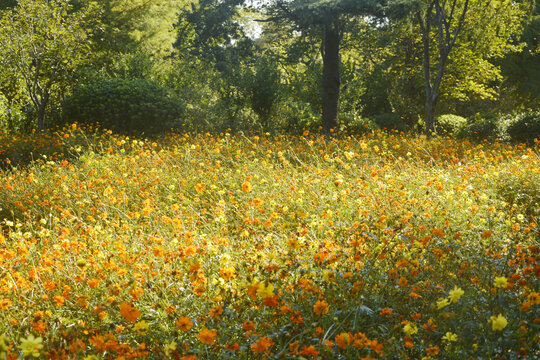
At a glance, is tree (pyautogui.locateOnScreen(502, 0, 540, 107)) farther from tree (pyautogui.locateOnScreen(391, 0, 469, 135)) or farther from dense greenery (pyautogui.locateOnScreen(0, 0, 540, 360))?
tree (pyautogui.locateOnScreen(391, 0, 469, 135))

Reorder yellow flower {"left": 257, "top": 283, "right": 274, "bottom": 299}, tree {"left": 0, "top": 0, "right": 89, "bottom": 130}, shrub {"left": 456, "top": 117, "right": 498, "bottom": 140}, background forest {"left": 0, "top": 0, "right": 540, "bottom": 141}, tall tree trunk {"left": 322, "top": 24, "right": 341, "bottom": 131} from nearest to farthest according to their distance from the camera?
1. yellow flower {"left": 257, "top": 283, "right": 274, "bottom": 299}
2. tree {"left": 0, "top": 0, "right": 89, "bottom": 130}
3. background forest {"left": 0, "top": 0, "right": 540, "bottom": 141}
4. tall tree trunk {"left": 322, "top": 24, "right": 341, "bottom": 131}
5. shrub {"left": 456, "top": 117, "right": 498, "bottom": 140}

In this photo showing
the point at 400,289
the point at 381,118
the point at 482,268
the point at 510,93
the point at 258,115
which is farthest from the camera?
the point at 510,93

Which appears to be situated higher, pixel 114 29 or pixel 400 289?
pixel 114 29

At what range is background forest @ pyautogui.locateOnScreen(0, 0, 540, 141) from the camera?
34.7 feet

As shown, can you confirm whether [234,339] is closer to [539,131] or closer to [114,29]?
[539,131]

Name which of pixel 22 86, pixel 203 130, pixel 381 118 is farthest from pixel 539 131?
pixel 22 86

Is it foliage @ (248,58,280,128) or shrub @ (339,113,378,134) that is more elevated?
foliage @ (248,58,280,128)

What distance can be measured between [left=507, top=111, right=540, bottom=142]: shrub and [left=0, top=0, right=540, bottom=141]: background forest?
0.03 meters

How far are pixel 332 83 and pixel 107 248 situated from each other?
921cm

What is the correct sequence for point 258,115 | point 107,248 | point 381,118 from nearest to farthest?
point 107,248
point 258,115
point 381,118

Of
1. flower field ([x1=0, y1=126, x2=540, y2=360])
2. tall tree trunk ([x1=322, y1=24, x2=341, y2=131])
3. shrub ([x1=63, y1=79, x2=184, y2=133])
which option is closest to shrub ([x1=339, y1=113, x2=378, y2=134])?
tall tree trunk ([x1=322, y1=24, x2=341, y2=131])

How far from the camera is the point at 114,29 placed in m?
16.4

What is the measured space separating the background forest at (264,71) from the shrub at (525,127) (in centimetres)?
3

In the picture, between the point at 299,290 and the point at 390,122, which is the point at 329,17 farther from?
the point at 299,290
